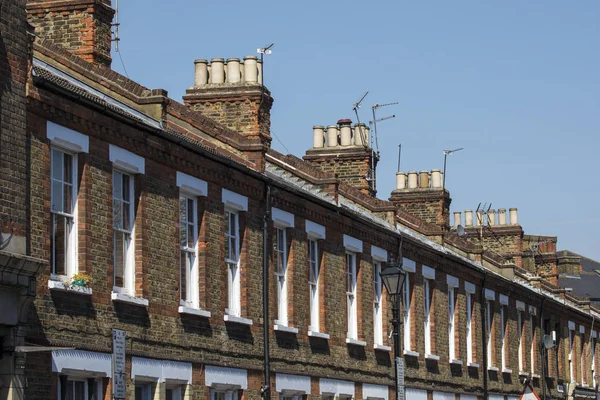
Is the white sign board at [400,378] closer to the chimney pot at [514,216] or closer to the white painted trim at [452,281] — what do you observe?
the white painted trim at [452,281]

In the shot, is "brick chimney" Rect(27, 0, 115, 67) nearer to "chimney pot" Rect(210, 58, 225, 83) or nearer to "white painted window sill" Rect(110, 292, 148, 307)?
"white painted window sill" Rect(110, 292, 148, 307)

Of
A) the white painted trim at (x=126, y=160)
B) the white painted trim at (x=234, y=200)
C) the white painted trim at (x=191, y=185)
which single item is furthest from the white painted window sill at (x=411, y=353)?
the white painted trim at (x=126, y=160)

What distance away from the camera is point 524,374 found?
155 ft

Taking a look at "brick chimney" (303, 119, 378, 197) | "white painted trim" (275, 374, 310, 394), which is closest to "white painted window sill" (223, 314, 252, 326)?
"white painted trim" (275, 374, 310, 394)

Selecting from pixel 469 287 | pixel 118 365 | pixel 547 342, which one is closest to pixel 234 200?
pixel 118 365

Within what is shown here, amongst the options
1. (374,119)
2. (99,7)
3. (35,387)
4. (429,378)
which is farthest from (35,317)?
(374,119)

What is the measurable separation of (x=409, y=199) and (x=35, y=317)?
29.2 metres

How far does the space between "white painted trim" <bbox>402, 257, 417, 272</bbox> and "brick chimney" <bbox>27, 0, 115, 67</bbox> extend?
12.5m

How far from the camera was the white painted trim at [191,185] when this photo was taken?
75.7 feet

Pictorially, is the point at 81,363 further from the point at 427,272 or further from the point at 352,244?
the point at 427,272

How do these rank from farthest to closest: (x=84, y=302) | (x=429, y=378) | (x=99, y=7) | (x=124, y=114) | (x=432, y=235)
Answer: (x=432, y=235), (x=429, y=378), (x=99, y=7), (x=124, y=114), (x=84, y=302)

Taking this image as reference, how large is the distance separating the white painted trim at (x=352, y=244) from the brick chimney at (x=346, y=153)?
7847 mm

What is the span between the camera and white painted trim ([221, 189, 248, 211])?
81.7 feet

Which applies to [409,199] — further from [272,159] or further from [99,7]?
[99,7]
